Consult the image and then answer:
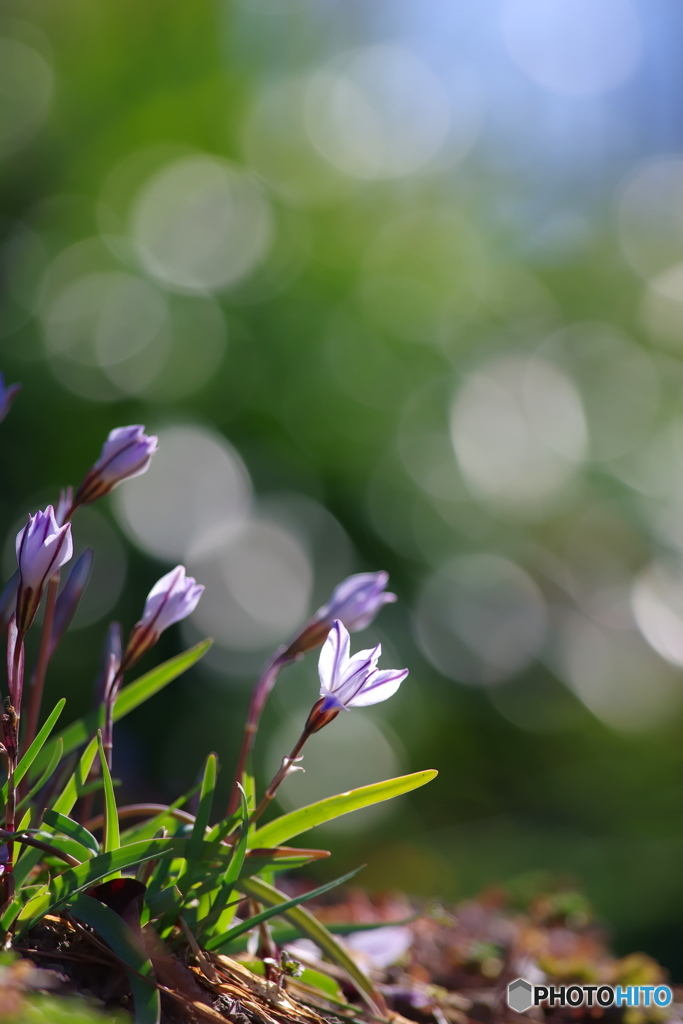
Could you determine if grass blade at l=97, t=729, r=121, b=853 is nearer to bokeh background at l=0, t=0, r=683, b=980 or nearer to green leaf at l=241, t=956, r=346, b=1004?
green leaf at l=241, t=956, r=346, b=1004

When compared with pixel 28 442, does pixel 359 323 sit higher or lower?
higher

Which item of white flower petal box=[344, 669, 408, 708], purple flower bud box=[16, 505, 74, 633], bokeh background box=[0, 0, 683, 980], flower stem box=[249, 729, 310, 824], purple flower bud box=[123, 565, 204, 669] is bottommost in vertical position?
bokeh background box=[0, 0, 683, 980]

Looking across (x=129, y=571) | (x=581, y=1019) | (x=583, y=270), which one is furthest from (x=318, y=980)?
(x=583, y=270)

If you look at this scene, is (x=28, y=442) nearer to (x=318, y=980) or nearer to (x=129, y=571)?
(x=129, y=571)

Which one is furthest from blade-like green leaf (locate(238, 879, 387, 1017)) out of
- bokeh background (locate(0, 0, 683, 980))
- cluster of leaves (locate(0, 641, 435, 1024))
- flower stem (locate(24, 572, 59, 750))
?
bokeh background (locate(0, 0, 683, 980))

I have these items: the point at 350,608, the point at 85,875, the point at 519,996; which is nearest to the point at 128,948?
the point at 85,875
